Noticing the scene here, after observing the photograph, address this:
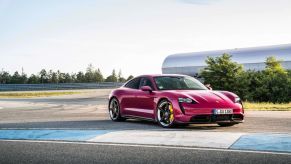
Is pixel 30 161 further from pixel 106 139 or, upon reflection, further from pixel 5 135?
pixel 5 135

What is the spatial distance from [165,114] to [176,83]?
109 cm

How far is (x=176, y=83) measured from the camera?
12.7 meters

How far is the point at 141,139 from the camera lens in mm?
9508

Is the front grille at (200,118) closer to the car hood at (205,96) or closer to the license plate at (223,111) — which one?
the license plate at (223,111)

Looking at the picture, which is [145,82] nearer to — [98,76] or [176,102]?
[176,102]

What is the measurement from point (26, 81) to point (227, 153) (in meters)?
86.0

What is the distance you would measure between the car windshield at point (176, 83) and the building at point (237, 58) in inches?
1419

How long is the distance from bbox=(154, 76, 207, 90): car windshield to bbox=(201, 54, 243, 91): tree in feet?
62.9

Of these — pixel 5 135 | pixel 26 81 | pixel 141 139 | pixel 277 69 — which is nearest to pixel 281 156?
pixel 141 139

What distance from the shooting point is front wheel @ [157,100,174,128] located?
38.5 ft

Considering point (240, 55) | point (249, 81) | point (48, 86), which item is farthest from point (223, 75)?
point (48, 86)

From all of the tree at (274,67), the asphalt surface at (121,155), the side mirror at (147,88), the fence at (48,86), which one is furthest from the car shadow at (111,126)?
the fence at (48,86)

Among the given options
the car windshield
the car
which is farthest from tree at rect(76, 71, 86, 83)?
the car windshield

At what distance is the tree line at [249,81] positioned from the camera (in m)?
30.0
